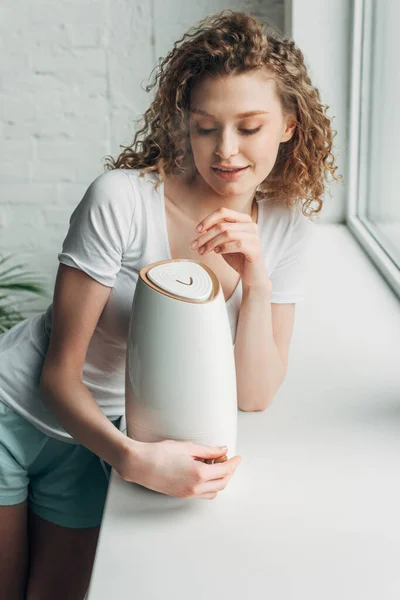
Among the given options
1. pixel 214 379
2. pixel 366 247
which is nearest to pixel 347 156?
pixel 366 247

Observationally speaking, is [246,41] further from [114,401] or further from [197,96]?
[114,401]

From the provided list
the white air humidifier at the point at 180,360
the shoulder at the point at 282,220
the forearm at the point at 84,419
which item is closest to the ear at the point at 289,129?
the shoulder at the point at 282,220

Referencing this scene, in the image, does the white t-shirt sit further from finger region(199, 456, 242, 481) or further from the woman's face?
finger region(199, 456, 242, 481)

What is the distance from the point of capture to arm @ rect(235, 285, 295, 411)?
40.9 inches

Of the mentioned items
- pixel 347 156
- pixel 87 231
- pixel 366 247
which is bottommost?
pixel 366 247

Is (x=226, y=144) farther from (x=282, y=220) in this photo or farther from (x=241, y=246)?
(x=282, y=220)

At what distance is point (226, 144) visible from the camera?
946 mm

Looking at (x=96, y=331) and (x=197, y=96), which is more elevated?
(x=197, y=96)

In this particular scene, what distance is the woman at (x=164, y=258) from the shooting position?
938mm

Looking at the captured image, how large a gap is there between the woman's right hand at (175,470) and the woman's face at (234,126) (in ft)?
1.14

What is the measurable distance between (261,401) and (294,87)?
1.36 feet

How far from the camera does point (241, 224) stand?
3.12ft

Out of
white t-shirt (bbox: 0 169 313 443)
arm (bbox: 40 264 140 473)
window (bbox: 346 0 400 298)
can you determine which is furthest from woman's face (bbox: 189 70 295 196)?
window (bbox: 346 0 400 298)

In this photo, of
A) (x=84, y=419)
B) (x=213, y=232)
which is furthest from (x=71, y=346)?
(x=213, y=232)
